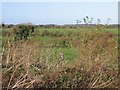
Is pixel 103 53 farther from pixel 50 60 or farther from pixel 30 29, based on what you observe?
pixel 30 29

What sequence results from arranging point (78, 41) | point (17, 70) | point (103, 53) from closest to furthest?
point (17, 70) < point (103, 53) < point (78, 41)

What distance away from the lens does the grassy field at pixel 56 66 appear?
319 inches

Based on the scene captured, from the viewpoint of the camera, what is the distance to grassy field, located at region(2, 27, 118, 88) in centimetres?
809

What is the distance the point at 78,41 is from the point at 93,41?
75 cm

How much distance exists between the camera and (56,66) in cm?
860

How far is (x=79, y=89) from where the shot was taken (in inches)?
332

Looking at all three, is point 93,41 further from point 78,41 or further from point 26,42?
point 26,42

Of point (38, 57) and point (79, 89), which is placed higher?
point (38, 57)

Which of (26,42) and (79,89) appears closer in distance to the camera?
(79,89)

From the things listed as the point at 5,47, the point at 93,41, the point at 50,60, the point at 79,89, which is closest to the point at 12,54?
the point at 5,47

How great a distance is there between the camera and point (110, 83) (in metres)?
8.66

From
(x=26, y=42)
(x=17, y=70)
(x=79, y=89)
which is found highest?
(x=26, y=42)

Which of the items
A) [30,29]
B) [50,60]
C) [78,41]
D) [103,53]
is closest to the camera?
[50,60]

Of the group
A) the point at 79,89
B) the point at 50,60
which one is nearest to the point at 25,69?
the point at 50,60
